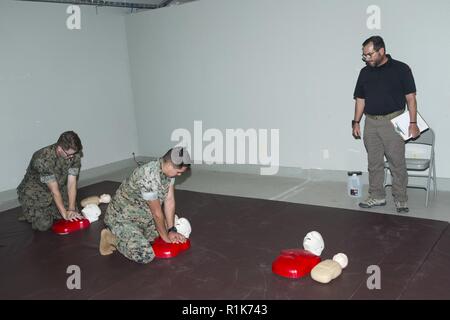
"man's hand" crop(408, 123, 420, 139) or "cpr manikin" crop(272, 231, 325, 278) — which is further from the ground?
"man's hand" crop(408, 123, 420, 139)

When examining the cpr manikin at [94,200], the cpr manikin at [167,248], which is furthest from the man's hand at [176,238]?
the cpr manikin at [94,200]

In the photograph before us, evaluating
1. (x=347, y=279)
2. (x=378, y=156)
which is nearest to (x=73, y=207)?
(x=347, y=279)

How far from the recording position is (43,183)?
4.09 meters

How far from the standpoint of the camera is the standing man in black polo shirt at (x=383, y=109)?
3.81m

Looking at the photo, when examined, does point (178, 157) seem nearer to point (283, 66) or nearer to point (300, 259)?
point (300, 259)

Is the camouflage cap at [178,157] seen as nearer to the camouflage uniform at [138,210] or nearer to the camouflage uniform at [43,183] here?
the camouflage uniform at [138,210]

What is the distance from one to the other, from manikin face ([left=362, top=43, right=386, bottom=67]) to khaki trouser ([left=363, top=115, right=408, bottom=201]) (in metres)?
0.50

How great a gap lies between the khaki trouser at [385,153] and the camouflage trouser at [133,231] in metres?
2.16

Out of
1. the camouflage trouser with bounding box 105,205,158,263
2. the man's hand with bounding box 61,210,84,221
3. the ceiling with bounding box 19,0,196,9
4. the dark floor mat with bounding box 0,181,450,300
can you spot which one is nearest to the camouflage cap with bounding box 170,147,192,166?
the camouflage trouser with bounding box 105,205,158,263

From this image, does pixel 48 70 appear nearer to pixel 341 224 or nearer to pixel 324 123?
pixel 324 123

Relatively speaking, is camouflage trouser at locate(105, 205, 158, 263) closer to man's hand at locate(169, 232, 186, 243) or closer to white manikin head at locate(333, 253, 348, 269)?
man's hand at locate(169, 232, 186, 243)

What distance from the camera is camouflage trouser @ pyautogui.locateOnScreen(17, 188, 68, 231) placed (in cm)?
400

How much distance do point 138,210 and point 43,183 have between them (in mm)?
1318
